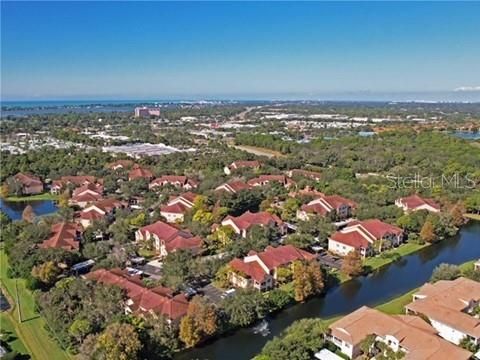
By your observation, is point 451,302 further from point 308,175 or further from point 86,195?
point 86,195

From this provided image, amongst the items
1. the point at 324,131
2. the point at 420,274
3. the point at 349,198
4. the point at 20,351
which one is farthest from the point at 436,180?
the point at 324,131

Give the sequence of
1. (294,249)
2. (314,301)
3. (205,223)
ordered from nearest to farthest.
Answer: (314,301) < (294,249) < (205,223)

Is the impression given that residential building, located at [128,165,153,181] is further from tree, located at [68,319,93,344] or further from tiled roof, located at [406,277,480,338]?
tiled roof, located at [406,277,480,338]

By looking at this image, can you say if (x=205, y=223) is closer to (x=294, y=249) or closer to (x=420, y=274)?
(x=294, y=249)

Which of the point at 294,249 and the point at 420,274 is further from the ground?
the point at 294,249

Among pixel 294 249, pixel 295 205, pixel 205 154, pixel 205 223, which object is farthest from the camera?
pixel 205 154

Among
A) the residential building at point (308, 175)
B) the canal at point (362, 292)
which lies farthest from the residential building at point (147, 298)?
the residential building at point (308, 175)

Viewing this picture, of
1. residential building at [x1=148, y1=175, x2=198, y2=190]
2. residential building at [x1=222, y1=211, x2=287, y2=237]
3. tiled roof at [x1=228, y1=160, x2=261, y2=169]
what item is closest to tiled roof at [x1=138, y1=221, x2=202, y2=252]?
residential building at [x1=222, y1=211, x2=287, y2=237]

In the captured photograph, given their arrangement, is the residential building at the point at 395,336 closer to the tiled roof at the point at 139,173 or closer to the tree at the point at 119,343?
the tree at the point at 119,343

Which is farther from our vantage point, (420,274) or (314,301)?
(420,274)
